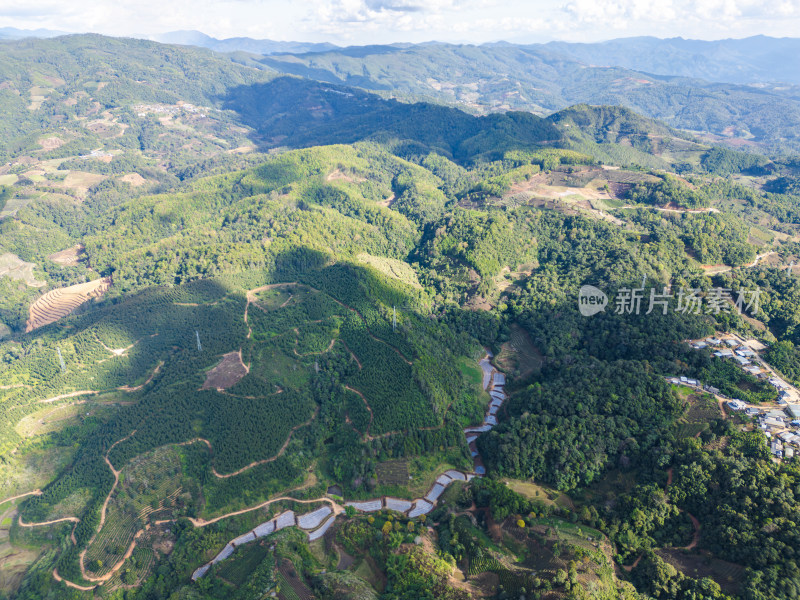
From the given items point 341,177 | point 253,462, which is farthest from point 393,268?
point 341,177

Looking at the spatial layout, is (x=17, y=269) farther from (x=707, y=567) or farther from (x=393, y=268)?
(x=707, y=567)

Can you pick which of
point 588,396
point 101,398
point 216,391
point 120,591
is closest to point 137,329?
point 101,398

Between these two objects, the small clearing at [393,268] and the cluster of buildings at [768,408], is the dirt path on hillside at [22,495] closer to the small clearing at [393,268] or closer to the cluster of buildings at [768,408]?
the small clearing at [393,268]

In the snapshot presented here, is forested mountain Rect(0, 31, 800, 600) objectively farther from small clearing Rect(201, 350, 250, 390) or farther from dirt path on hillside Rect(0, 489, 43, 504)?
dirt path on hillside Rect(0, 489, 43, 504)

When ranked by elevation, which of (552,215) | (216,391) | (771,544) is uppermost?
(552,215)

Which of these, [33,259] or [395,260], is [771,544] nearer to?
[395,260]

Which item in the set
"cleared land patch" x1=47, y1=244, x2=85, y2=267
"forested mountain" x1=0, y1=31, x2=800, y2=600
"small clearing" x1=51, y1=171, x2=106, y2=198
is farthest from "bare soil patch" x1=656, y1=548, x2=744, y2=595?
"small clearing" x1=51, y1=171, x2=106, y2=198
